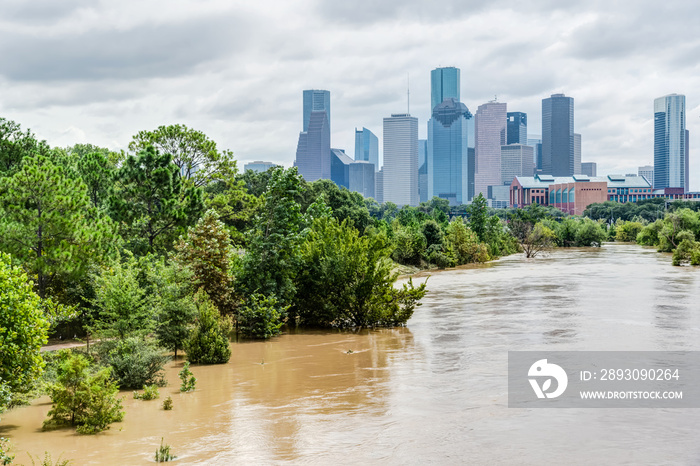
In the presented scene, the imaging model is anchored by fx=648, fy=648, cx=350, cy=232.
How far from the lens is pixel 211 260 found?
22.6m

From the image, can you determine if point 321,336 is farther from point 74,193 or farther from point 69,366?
point 69,366

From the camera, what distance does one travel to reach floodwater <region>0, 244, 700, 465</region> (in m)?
11.2

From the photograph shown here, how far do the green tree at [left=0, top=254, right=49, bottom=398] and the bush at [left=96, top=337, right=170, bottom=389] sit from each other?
403 cm

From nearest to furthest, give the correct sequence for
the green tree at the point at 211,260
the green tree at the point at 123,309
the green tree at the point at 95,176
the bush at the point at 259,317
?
1. the green tree at the point at 123,309
2. the green tree at the point at 211,260
3. the bush at the point at 259,317
4. the green tree at the point at 95,176

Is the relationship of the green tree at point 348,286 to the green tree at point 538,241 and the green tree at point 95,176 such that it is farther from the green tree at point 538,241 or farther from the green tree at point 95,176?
the green tree at point 538,241

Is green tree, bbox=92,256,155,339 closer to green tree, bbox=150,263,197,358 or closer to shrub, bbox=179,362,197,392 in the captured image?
green tree, bbox=150,263,197,358

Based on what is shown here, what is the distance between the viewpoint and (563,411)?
13914 millimetres

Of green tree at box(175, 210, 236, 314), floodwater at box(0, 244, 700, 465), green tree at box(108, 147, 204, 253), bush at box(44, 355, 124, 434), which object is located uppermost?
green tree at box(108, 147, 204, 253)

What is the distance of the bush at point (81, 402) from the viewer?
12273 mm

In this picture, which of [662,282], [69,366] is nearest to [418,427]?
[69,366]

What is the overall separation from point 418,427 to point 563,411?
11.5 feet

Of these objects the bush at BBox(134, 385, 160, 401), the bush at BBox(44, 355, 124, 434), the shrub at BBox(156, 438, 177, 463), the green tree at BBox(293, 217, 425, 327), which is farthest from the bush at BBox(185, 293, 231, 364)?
the shrub at BBox(156, 438, 177, 463)

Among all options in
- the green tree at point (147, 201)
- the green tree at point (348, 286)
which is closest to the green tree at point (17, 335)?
the green tree at point (348, 286)

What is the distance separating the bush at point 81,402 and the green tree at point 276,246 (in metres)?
10.7
